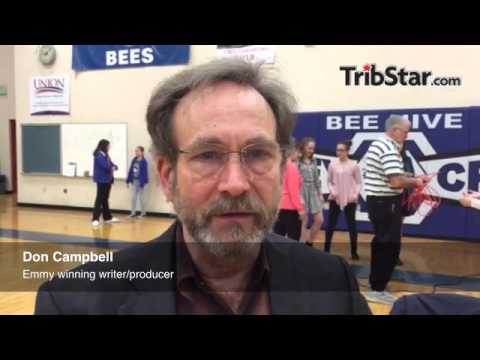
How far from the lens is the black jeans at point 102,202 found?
207 cm

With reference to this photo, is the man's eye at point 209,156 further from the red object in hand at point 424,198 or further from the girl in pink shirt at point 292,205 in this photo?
the red object in hand at point 424,198

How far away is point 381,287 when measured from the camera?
7.52ft

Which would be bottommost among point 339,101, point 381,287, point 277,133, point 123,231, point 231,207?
point 381,287

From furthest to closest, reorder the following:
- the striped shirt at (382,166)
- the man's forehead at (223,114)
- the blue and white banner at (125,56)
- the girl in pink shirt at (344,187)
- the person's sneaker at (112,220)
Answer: the girl in pink shirt at (344,187) < the striped shirt at (382,166) < the person's sneaker at (112,220) < the blue and white banner at (125,56) < the man's forehead at (223,114)

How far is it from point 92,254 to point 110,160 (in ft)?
3.05

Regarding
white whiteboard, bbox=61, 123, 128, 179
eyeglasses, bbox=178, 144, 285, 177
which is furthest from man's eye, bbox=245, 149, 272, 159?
white whiteboard, bbox=61, 123, 128, 179

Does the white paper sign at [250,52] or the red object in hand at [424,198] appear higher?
the white paper sign at [250,52]

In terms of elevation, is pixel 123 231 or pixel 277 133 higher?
pixel 277 133

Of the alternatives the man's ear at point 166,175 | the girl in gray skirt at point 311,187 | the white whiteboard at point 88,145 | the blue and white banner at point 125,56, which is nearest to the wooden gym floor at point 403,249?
the girl in gray skirt at point 311,187

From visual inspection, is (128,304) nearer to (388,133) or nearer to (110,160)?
(110,160)

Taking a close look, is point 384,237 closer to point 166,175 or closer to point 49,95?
point 166,175

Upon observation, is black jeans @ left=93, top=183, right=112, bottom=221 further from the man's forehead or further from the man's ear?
the man's forehead

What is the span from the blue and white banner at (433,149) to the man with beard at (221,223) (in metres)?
1.27

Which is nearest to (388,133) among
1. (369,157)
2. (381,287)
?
(369,157)
